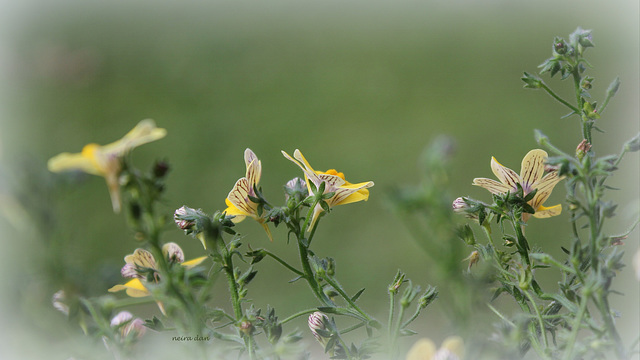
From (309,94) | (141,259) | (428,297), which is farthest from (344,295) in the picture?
(309,94)

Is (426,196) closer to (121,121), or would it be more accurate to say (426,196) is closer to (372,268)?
(372,268)

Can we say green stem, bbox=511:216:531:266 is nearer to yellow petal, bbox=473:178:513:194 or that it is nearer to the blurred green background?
yellow petal, bbox=473:178:513:194

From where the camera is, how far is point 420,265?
192 cm

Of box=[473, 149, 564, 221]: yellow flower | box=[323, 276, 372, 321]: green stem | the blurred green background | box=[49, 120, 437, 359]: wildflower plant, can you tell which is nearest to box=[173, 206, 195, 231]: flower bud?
box=[49, 120, 437, 359]: wildflower plant

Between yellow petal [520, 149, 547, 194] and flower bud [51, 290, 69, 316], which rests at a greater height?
flower bud [51, 290, 69, 316]

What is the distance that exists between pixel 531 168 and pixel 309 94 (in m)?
2.07

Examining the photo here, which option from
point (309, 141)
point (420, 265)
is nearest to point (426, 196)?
point (420, 265)

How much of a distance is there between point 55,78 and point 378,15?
4.39 ft

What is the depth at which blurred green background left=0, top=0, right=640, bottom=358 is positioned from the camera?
2.03 metres

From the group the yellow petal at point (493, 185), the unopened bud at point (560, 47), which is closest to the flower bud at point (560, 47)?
the unopened bud at point (560, 47)

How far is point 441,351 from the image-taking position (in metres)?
0.37

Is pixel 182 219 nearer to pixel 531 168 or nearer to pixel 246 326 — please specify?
pixel 246 326

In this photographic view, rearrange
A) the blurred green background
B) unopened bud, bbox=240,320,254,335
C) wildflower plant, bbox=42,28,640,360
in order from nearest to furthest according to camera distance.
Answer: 1. wildflower plant, bbox=42,28,640,360
2. unopened bud, bbox=240,320,254,335
3. the blurred green background

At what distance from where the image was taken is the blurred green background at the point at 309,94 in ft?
6.64
